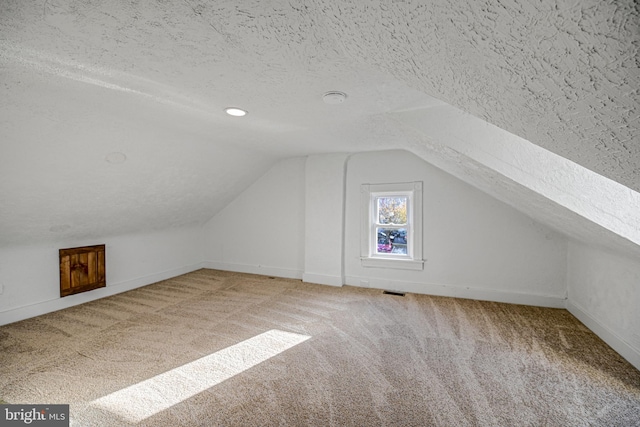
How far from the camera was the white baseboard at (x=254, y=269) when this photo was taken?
457 centimetres

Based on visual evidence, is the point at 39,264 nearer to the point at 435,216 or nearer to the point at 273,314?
the point at 273,314

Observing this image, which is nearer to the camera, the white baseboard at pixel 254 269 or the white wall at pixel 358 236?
the white wall at pixel 358 236

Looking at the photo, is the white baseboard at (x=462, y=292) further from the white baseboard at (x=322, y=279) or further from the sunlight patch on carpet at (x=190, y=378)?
the sunlight patch on carpet at (x=190, y=378)

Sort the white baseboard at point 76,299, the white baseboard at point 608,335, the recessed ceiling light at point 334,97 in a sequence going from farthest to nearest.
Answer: the white baseboard at point 76,299, the white baseboard at point 608,335, the recessed ceiling light at point 334,97

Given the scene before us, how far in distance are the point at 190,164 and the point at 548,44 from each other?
3.56 meters

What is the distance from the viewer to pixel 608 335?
2391 millimetres

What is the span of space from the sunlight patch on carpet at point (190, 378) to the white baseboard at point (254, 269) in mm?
2016

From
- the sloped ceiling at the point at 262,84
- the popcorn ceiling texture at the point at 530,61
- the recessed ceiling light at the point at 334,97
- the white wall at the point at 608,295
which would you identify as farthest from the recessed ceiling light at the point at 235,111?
the white wall at the point at 608,295

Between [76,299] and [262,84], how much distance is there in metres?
3.69

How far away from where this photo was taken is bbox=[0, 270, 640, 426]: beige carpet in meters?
1.62

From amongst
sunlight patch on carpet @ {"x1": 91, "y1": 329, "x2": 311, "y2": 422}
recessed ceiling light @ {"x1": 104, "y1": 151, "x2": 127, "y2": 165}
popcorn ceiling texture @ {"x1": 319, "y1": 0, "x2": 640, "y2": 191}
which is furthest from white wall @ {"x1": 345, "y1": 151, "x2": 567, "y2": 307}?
recessed ceiling light @ {"x1": 104, "y1": 151, "x2": 127, "y2": 165}

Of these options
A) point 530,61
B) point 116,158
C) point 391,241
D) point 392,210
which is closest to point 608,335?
point 391,241

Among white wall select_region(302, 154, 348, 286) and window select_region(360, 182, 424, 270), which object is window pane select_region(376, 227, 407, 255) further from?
white wall select_region(302, 154, 348, 286)

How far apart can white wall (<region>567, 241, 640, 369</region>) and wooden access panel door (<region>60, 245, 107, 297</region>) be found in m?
5.59
